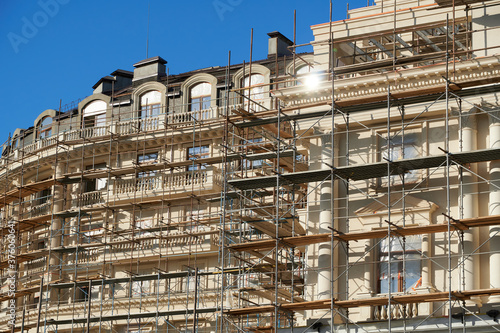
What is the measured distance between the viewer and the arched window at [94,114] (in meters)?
64.0

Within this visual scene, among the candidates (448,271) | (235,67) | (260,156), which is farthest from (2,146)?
(448,271)

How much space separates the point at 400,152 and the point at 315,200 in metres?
3.51

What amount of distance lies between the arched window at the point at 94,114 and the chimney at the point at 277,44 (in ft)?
31.0

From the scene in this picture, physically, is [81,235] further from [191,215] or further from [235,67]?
[235,67]

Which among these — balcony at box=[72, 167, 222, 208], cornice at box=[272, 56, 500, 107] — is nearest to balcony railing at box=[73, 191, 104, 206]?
balcony at box=[72, 167, 222, 208]

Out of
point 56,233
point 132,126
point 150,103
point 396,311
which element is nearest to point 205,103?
point 150,103

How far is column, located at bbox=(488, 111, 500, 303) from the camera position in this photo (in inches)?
1539

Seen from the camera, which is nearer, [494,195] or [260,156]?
[494,195]

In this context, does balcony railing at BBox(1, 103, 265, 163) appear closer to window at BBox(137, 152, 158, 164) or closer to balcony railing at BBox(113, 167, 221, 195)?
window at BBox(137, 152, 158, 164)

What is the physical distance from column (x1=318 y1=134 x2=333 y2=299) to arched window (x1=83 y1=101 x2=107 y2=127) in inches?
884

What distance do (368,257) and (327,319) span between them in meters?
2.76

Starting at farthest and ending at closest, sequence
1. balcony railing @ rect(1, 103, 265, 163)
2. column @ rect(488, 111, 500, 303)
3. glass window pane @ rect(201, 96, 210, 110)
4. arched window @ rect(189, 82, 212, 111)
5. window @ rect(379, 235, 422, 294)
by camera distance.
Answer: arched window @ rect(189, 82, 212, 111) → glass window pane @ rect(201, 96, 210, 110) → balcony railing @ rect(1, 103, 265, 163) → window @ rect(379, 235, 422, 294) → column @ rect(488, 111, 500, 303)

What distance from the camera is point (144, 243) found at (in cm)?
5709

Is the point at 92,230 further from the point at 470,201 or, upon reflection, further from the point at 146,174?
the point at 470,201
